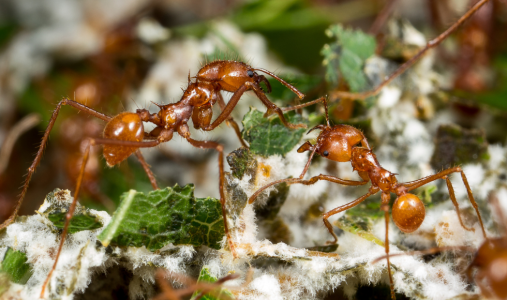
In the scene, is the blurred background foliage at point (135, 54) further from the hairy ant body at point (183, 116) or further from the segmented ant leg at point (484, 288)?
the segmented ant leg at point (484, 288)

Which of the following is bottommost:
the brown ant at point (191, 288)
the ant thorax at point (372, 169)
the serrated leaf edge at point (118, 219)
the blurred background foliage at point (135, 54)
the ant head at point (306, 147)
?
the brown ant at point (191, 288)

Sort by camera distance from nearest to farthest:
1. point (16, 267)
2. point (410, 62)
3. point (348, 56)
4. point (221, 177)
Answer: point (16, 267) → point (221, 177) → point (410, 62) → point (348, 56)

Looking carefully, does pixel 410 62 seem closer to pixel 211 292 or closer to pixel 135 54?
pixel 211 292

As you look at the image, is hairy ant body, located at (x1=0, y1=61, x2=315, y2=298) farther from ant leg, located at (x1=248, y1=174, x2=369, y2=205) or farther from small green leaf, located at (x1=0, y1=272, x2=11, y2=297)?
small green leaf, located at (x1=0, y1=272, x2=11, y2=297)

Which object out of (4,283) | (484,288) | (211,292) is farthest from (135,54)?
(484,288)

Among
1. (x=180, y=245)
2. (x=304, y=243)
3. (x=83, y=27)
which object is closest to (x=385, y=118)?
(x=304, y=243)

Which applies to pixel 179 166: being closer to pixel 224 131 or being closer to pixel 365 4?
pixel 224 131

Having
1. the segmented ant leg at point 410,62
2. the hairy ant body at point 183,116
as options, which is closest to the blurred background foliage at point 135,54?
the segmented ant leg at point 410,62

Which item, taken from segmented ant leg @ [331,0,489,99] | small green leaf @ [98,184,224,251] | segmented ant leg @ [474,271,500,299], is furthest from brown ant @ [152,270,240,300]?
segmented ant leg @ [331,0,489,99]
